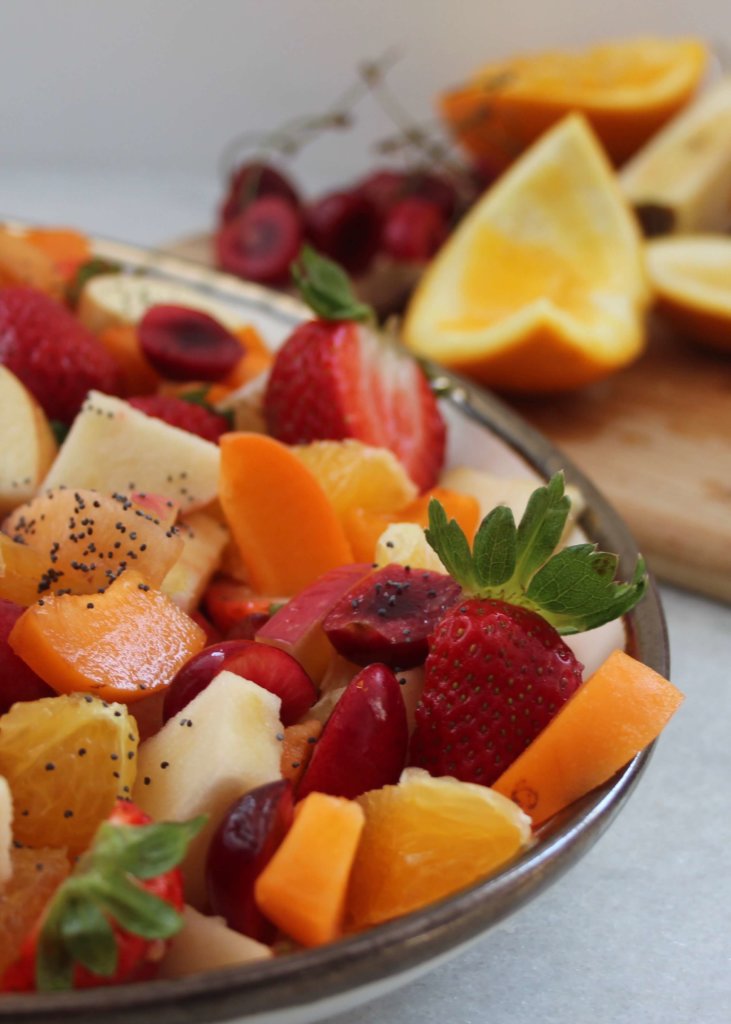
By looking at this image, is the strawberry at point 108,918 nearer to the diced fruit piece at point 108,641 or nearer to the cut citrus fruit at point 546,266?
the diced fruit piece at point 108,641

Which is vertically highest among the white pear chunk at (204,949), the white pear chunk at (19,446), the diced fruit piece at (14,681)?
the white pear chunk at (19,446)

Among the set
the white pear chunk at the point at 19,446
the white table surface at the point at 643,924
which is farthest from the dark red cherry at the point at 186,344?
the white table surface at the point at 643,924

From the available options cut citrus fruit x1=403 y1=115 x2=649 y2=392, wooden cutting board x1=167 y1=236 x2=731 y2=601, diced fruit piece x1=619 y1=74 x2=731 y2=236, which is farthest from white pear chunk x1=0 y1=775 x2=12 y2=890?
diced fruit piece x1=619 y1=74 x2=731 y2=236

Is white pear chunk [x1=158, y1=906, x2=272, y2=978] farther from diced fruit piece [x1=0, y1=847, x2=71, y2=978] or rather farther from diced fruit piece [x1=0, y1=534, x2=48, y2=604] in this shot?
diced fruit piece [x1=0, y1=534, x2=48, y2=604]

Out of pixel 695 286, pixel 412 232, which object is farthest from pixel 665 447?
pixel 412 232

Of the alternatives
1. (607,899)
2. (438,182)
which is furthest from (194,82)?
(607,899)

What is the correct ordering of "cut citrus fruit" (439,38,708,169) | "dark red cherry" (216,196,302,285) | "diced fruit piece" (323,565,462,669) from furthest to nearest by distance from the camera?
"cut citrus fruit" (439,38,708,169) < "dark red cherry" (216,196,302,285) < "diced fruit piece" (323,565,462,669)

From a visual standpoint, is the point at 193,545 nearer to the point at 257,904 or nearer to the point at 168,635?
the point at 168,635
